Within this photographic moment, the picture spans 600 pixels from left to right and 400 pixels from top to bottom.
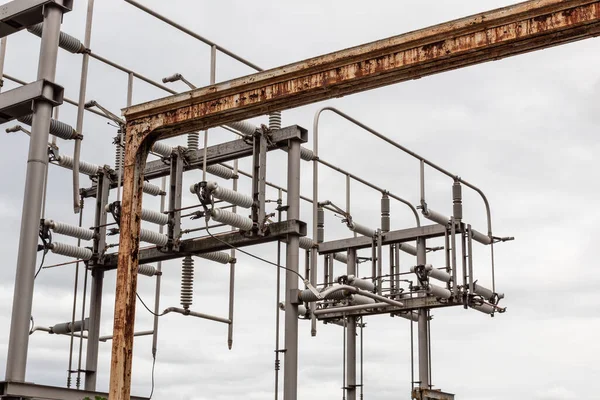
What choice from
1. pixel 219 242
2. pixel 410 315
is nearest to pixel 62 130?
pixel 219 242

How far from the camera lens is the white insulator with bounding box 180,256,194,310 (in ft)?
44.7

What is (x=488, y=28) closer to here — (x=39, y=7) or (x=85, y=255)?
(x=39, y=7)

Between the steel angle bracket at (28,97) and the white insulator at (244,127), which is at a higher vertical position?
the white insulator at (244,127)

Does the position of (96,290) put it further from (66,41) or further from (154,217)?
(66,41)

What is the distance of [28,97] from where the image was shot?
11.5 m

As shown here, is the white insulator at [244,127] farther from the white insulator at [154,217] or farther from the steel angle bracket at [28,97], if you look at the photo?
the steel angle bracket at [28,97]

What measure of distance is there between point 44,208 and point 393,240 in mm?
6979

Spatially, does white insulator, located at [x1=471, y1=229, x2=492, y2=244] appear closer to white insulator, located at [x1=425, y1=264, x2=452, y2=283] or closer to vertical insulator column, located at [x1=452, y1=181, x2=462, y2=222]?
vertical insulator column, located at [x1=452, y1=181, x2=462, y2=222]

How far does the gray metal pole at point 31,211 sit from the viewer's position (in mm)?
10500

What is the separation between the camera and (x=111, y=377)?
1034cm

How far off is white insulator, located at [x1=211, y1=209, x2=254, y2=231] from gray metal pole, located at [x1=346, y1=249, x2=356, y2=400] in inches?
243

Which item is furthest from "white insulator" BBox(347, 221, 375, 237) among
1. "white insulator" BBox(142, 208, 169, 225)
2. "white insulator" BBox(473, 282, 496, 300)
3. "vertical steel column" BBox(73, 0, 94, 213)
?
"vertical steel column" BBox(73, 0, 94, 213)

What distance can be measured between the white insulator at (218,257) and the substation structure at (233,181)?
2cm

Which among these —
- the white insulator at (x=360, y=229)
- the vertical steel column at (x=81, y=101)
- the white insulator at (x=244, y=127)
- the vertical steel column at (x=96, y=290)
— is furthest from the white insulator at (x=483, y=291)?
the vertical steel column at (x=81, y=101)
